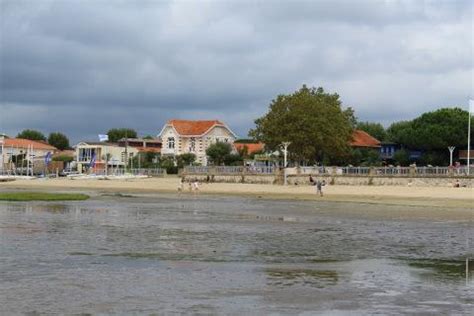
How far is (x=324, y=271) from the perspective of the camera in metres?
19.2

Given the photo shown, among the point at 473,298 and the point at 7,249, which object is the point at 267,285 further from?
the point at 7,249

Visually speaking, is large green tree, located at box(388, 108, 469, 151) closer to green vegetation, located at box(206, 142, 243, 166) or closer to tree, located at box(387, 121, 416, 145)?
tree, located at box(387, 121, 416, 145)

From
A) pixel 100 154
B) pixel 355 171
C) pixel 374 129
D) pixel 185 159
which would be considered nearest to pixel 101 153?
pixel 100 154

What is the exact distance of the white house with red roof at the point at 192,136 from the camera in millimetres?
147375

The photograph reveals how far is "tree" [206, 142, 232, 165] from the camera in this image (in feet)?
440

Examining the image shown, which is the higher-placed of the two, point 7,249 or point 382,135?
point 382,135

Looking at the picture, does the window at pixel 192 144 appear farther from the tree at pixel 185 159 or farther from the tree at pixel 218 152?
the tree at pixel 218 152

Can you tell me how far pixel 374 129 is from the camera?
6230 inches

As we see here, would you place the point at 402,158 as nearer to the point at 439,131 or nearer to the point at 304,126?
the point at 439,131

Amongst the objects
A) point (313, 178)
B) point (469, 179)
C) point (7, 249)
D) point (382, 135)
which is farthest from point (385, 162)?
point (7, 249)

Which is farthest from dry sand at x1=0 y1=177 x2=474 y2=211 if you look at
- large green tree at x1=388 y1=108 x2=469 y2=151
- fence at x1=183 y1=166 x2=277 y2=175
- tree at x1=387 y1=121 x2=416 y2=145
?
tree at x1=387 y1=121 x2=416 y2=145

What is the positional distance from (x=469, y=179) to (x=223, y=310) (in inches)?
2604

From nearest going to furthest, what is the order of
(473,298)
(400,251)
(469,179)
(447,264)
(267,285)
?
1. (473,298)
2. (267,285)
3. (447,264)
4. (400,251)
5. (469,179)

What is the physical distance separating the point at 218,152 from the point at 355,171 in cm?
4996
